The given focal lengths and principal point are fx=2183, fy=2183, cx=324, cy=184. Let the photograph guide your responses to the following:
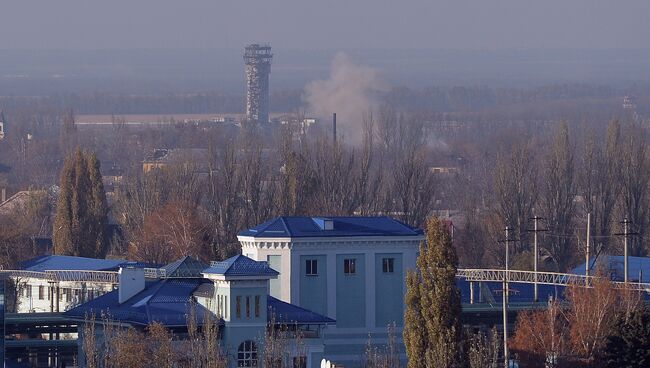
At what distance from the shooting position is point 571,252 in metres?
52.2

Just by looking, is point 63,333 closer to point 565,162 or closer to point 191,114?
point 565,162

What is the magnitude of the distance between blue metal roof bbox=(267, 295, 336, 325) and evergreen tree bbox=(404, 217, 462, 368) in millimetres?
4742

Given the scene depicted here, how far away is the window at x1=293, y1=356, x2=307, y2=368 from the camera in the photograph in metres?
30.2

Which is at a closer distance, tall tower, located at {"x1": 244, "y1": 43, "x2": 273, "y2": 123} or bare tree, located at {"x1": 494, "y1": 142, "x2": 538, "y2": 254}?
bare tree, located at {"x1": 494, "y1": 142, "x2": 538, "y2": 254}

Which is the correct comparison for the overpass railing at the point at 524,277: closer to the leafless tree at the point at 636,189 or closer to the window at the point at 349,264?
the window at the point at 349,264

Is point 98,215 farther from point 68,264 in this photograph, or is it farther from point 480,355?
point 480,355

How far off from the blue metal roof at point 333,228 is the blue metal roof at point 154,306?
3.86 m

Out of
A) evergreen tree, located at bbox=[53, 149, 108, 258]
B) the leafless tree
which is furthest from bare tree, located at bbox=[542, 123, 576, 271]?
evergreen tree, located at bbox=[53, 149, 108, 258]

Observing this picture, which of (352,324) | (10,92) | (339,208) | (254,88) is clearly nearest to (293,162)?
(339,208)

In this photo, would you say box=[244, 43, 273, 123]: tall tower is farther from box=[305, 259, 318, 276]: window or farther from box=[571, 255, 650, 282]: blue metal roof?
box=[305, 259, 318, 276]: window

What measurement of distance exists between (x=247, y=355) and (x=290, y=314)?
166cm

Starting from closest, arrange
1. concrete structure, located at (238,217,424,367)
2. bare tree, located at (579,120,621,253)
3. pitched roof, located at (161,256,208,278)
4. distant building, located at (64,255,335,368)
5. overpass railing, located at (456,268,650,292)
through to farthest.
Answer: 1. distant building, located at (64,255,335,368)
2. pitched roof, located at (161,256,208,278)
3. concrete structure, located at (238,217,424,367)
4. overpass railing, located at (456,268,650,292)
5. bare tree, located at (579,120,621,253)

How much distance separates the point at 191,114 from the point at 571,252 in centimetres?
11692

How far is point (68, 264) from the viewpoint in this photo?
44062 mm
